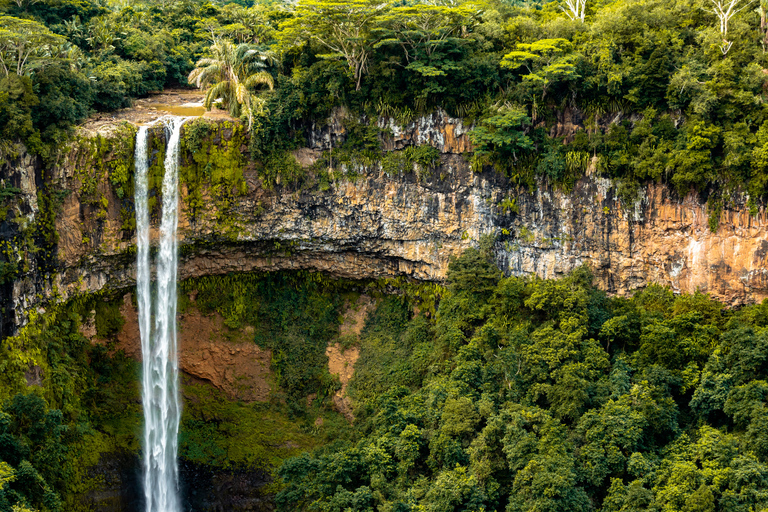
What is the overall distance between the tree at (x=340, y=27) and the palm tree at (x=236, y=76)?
1323 millimetres

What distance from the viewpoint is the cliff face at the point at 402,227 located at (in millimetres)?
21328

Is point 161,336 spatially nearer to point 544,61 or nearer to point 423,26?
point 423,26

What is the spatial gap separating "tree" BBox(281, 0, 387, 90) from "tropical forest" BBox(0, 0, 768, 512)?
0.34ft

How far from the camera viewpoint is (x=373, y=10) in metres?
22.5

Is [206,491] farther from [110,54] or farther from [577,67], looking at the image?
[577,67]

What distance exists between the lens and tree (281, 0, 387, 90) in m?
22.5

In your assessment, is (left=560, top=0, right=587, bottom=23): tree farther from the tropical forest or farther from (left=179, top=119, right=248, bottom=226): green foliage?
(left=179, top=119, right=248, bottom=226): green foliage

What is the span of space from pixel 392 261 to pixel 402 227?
5.54ft

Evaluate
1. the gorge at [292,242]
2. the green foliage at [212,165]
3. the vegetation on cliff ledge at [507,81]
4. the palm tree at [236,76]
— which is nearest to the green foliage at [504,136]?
the vegetation on cliff ledge at [507,81]

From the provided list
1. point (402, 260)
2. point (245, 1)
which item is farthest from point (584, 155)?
point (245, 1)

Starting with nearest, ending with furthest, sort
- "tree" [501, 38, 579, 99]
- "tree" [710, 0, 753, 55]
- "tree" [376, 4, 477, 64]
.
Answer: "tree" [710, 0, 753, 55] < "tree" [501, 38, 579, 99] < "tree" [376, 4, 477, 64]

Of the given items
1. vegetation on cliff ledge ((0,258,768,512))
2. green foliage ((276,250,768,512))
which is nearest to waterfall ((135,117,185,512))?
vegetation on cliff ledge ((0,258,768,512))

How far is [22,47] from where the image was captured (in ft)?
69.4

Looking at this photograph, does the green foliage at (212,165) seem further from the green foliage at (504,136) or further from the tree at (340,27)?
the green foliage at (504,136)
